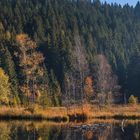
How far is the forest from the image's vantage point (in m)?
86.1

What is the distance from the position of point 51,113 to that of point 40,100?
32.2 metres

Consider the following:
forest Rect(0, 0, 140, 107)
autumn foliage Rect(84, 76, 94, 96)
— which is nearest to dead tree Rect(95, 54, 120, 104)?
forest Rect(0, 0, 140, 107)

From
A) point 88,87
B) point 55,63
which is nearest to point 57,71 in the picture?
point 55,63

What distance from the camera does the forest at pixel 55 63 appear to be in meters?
86.1

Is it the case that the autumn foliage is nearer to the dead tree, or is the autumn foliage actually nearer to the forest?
the forest

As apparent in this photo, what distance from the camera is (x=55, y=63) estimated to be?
135250mm

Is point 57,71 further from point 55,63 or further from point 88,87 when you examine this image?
point 88,87

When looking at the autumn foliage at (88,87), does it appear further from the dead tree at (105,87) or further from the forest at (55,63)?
the dead tree at (105,87)

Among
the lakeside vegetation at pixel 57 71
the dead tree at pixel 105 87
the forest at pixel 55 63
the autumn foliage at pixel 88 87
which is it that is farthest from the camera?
the autumn foliage at pixel 88 87

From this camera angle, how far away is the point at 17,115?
52.7m

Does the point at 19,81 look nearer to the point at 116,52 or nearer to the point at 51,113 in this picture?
the point at 51,113

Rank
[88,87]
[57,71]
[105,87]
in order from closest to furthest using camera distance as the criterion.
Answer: [105,87]
[88,87]
[57,71]

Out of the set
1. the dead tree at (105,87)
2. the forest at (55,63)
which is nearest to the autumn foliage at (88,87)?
the forest at (55,63)

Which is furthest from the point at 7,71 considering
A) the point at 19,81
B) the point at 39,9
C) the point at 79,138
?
the point at 39,9
